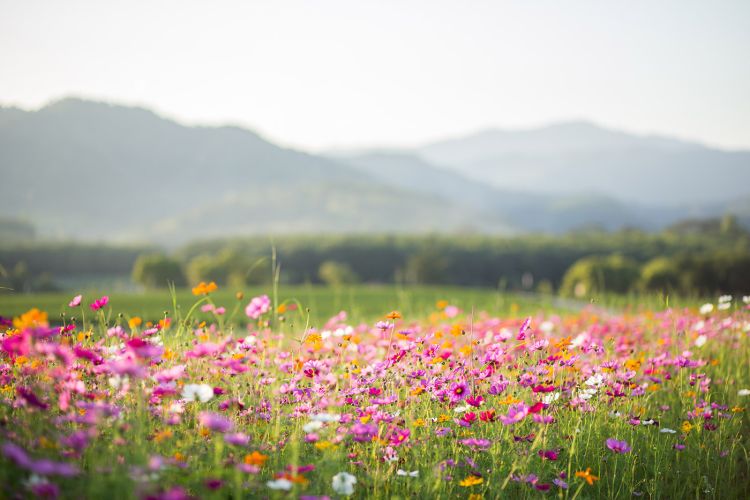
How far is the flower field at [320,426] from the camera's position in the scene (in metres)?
2.38

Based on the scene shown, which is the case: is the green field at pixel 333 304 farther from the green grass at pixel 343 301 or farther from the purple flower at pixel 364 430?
the purple flower at pixel 364 430

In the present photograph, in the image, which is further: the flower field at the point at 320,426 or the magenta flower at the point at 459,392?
the magenta flower at the point at 459,392

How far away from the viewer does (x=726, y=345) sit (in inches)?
287

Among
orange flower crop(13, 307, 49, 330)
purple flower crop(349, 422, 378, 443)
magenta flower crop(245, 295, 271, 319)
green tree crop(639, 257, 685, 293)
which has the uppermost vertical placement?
orange flower crop(13, 307, 49, 330)

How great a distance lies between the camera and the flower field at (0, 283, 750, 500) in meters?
2.38

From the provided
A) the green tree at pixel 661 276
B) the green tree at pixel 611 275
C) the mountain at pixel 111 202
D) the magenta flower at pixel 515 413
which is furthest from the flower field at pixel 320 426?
the mountain at pixel 111 202

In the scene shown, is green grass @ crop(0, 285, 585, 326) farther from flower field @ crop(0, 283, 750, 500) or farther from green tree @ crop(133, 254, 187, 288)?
green tree @ crop(133, 254, 187, 288)

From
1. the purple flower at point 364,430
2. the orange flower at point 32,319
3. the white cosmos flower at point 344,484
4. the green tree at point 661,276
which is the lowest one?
the green tree at point 661,276

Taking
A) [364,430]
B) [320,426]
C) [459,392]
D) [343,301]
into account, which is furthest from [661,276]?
[320,426]

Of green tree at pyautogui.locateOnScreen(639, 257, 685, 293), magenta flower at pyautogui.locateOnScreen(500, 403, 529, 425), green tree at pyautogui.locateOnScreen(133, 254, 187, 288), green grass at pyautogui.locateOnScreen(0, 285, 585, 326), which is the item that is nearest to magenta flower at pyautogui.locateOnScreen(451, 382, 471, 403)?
magenta flower at pyautogui.locateOnScreen(500, 403, 529, 425)

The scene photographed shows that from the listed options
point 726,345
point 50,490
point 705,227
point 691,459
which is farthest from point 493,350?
point 705,227

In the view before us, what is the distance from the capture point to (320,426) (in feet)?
8.48

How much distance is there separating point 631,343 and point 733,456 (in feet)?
6.69

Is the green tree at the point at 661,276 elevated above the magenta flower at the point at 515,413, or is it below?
below
